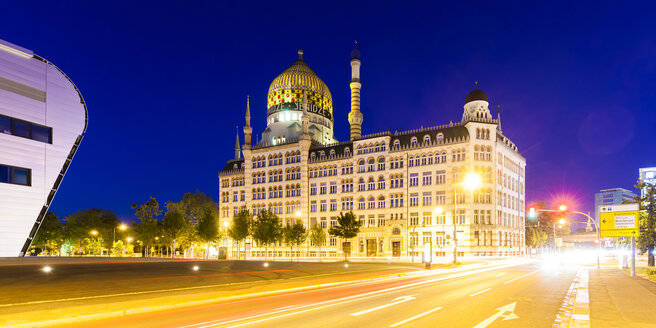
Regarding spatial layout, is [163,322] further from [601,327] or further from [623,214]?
[623,214]

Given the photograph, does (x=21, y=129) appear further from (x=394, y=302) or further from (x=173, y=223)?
(x=394, y=302)

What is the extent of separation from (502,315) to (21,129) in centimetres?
4727

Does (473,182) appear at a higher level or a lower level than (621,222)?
higher

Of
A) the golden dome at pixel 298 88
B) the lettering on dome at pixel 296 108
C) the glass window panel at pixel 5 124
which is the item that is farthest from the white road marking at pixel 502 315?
the golden dome at pixel 298 88

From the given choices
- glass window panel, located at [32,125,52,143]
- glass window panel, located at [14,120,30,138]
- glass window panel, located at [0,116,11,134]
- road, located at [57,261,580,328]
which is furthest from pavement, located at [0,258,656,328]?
glass window panel, located at [32,125,52,143]

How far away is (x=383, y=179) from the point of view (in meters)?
85.6

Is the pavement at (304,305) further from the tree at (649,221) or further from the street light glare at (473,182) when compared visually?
the street light glare at (473,182)

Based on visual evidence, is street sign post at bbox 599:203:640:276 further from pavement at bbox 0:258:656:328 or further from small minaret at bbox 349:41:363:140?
small minaret at bbox 349:41:363:140

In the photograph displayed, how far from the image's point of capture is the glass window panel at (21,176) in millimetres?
44688

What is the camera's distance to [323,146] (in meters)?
96.1

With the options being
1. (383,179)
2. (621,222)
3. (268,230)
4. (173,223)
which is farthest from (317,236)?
(621,222)

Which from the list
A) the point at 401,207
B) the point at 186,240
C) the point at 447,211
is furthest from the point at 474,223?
the point at 186,240

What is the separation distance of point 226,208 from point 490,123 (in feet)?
201

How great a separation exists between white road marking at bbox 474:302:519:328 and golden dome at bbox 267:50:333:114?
3595 inches
